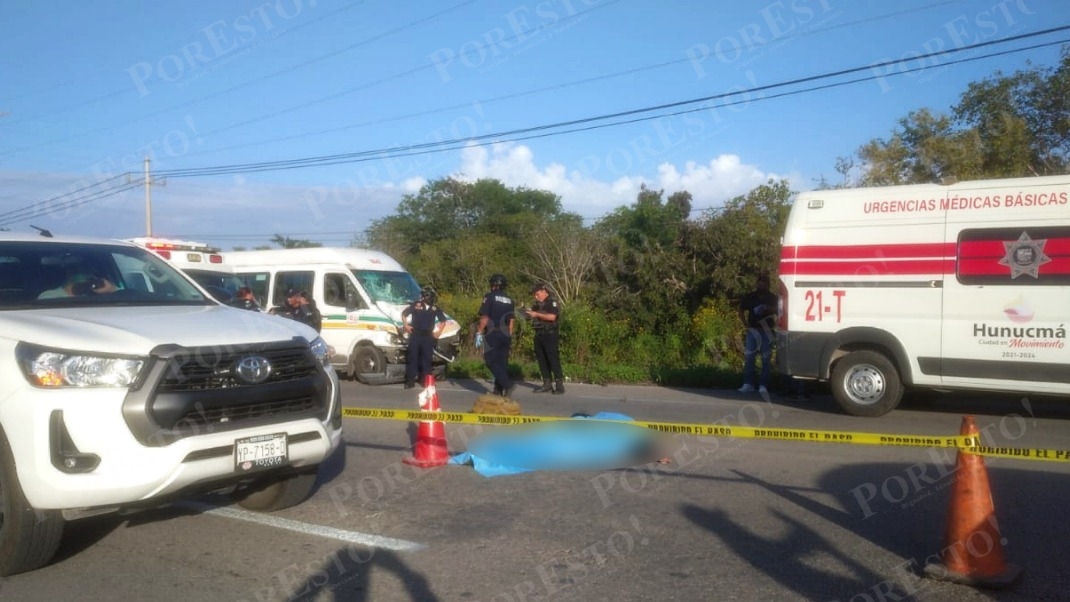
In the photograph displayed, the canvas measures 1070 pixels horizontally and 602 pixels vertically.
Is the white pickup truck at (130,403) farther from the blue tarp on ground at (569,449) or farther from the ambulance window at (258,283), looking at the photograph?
the ambulance window at (258,283)

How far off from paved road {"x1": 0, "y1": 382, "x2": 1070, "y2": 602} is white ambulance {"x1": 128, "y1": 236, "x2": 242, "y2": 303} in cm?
836

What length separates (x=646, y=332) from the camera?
19812mm

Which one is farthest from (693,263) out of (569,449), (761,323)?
(569,449)

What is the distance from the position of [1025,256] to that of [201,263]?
42.2 ft

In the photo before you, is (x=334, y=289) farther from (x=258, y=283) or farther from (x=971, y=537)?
(x=971, y=537)

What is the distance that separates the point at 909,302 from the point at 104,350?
28.0ft

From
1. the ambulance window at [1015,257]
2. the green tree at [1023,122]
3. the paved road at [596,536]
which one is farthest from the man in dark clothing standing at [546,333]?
the green tree at [1023,122]

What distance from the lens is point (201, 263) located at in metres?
16.2

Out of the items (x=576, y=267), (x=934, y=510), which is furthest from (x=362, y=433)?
(x=576, y=267)

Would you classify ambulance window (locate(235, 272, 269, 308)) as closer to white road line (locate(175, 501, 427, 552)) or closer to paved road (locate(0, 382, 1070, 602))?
paved road (locate(0, 382, 1070, 602))

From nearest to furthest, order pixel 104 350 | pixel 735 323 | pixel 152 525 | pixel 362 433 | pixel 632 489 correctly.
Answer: pixel 104 350 → pixel 152 525 → pixel 632 489 → pixel 362 433 → pixel 735 323

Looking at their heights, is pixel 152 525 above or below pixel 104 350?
below

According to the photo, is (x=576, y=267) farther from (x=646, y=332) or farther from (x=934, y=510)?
(x=934, y=510)

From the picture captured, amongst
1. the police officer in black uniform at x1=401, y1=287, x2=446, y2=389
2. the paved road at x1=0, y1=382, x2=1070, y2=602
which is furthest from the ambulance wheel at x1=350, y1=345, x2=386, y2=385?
the paved road at x1=0, y1=382, x2=1070, y2=602
